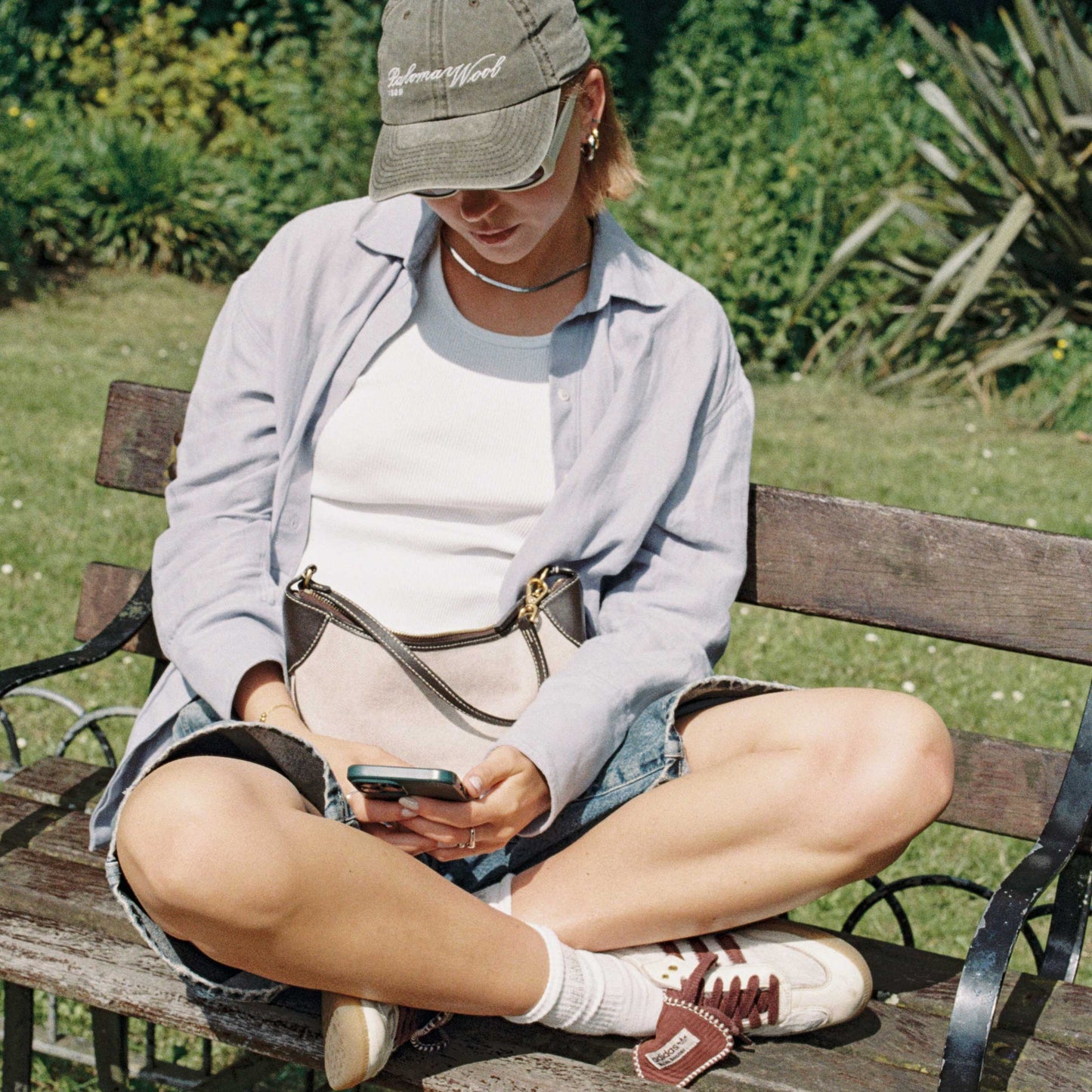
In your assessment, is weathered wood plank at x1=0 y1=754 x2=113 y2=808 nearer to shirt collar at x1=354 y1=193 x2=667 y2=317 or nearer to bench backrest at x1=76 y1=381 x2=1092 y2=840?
shirt collar at x1=354 y1=193 x2=667 y2=317

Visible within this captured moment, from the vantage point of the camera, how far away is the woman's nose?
2.10 meters

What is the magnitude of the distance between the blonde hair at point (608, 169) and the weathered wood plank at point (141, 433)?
0.87 metres

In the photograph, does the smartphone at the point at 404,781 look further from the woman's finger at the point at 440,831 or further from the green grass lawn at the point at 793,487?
the green grass lawn at the point at 793,487

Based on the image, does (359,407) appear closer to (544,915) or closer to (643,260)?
(643,260)

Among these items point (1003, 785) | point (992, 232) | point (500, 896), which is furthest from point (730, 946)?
Result: point (992, 232)

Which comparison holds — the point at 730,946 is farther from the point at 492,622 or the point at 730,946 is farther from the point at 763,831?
the point at 492,622

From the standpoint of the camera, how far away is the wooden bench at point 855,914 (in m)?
1.88

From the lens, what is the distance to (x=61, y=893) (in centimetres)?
219

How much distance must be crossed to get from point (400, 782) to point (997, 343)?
575 cm

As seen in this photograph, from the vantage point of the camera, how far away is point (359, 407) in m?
2.24

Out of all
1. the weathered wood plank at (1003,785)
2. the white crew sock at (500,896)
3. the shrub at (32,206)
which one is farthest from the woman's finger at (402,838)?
the shrub at (32,206)

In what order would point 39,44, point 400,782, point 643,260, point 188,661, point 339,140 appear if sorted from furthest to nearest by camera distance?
1. point 39,44
2. point 339,140
3. point 643,260
4. point 188,661
5. point 400,782

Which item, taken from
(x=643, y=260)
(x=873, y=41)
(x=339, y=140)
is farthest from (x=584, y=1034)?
(x=873, y=41)

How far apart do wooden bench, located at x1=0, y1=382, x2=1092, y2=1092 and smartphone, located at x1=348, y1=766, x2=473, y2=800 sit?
0.31 m
